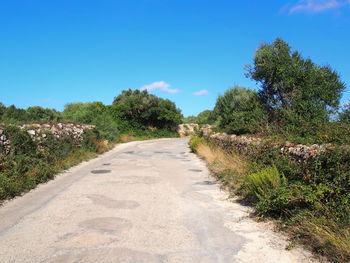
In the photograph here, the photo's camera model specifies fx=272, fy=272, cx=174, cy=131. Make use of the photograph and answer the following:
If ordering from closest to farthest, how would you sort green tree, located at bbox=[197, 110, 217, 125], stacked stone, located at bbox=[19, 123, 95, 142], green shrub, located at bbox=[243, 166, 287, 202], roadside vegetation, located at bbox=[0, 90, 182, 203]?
1. green shrub, located at bbox=[243, 166, 287, 202]
2. roadside vegetation, located at bbox=[0, 90, 182, 203]
3. stacked stone, located at bbox=[19, 123, 95, 142]
4. green tree, located at bbox=[197, 110, 217, 125]

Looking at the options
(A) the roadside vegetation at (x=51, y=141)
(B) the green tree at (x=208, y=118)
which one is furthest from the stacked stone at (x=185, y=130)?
(A) the roadside vegetation at (x=51, y=141)

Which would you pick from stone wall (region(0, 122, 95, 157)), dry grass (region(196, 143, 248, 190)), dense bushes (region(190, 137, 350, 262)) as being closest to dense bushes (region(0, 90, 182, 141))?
stone wall (region(0, 122, 95, 157))

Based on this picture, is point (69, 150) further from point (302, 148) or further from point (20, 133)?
point (302, 148)

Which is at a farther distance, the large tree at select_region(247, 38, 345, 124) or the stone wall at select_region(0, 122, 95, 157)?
the large tree at select_region(247, 38, 345, 124)

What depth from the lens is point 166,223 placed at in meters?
5.28

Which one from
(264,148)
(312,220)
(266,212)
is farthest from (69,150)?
(312,220)

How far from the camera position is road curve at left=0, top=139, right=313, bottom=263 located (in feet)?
13.0

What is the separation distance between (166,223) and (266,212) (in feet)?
6.75

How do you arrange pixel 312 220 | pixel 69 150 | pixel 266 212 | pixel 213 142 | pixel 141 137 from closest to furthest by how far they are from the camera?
pixel 312 220 < pixel 266 212 < pixel 69 150 < pixel 213 142 < pixel 141 137

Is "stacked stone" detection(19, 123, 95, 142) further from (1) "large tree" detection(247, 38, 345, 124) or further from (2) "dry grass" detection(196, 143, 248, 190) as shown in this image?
(1) "large tree" detection(247, 38, 345, 124)

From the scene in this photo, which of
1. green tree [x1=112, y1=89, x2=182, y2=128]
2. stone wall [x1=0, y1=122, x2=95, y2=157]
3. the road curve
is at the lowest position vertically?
the road curve

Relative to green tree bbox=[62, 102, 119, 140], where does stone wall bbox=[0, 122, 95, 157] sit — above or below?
below

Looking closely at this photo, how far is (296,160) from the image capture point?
21.1ft

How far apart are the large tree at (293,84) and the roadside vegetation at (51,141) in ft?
30.9
